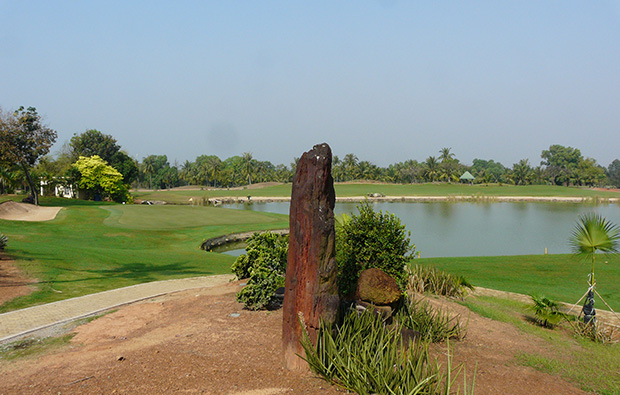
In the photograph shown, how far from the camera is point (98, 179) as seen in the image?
60531 mm

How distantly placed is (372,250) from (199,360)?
13.4ft

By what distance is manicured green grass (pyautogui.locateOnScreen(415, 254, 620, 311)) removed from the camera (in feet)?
46.2

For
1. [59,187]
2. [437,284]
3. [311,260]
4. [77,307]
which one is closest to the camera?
[311,260]

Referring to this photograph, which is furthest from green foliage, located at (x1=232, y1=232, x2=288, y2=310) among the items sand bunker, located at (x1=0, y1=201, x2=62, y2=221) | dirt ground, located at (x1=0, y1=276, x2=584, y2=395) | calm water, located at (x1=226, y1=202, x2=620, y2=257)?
sand bunker, located at (x1=0, y1=201, x2=62, y2=221)

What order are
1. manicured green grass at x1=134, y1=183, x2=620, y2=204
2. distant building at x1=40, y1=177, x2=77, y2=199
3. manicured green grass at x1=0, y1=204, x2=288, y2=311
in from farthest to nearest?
manicured green grass at x1=134, y1=183, x2=620, y2=204 → distant building at x1=40, y1=177, x2=77, y2=199 → manicured green grass at x1=0, y1=204, x2=288, y2=311

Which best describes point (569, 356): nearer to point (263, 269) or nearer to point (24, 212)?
point (263, 269)

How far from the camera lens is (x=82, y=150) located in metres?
84.2

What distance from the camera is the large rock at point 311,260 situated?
6.22 m

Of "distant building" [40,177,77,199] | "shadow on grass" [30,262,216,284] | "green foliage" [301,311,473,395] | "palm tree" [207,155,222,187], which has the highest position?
"palm tree" [207,155,222,187]

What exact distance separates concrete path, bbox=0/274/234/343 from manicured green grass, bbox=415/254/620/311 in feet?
33.3

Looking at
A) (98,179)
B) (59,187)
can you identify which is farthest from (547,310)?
(59,187)

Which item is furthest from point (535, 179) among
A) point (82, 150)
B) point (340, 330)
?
point (340, 330)

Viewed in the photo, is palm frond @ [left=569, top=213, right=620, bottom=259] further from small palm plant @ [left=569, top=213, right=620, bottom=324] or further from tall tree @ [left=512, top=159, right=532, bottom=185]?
tall tree @ [left=512, top=159, right=532, bottom=185]

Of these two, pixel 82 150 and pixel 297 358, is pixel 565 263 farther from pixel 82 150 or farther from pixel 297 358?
pixel 82 150
